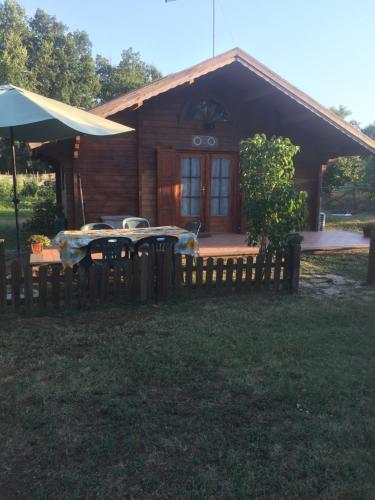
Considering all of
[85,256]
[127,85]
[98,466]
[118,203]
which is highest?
[127,85]

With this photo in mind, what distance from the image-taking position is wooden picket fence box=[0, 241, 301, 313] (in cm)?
502

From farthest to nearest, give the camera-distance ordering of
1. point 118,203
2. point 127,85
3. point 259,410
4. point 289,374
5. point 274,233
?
point 127,85 → point 118,203 → point 274,233 → point 289,374 → point 259,410

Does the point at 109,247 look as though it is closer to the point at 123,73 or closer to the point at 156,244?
the point at 156,244

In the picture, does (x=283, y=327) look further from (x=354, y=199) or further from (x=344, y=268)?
(x=354, y=199)

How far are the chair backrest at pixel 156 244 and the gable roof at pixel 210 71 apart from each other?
3.82m

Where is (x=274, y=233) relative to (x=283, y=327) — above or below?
above

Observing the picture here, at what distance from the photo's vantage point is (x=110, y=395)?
327 centimetres

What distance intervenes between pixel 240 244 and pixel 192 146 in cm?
297

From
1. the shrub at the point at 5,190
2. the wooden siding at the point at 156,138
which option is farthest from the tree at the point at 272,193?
the shrub at the point at 5,190

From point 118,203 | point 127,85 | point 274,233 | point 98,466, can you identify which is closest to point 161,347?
point 98,466

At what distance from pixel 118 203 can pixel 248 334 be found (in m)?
6.69

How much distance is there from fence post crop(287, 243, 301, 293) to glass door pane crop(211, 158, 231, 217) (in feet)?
17.2

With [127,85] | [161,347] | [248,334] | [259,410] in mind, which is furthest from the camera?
[127,85]

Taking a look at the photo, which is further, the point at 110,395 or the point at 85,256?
the point at 85,256
